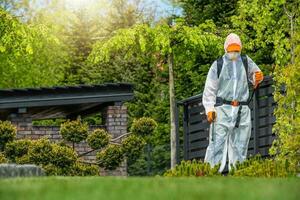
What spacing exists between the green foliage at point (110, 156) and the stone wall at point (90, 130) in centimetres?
63

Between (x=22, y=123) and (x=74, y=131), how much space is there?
1775mm


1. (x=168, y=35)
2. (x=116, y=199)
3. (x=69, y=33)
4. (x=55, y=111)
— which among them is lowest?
(x=116, y=199)

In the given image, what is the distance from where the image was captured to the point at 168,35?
23.2 meters

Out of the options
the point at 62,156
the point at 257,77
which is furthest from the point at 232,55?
the point at 62,156

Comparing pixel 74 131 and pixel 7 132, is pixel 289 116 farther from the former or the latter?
pixel 7 132

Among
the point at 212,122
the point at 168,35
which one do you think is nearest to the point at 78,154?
the point at 168,35

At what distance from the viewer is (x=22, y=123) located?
21.9 meters

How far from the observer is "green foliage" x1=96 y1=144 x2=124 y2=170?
69.7ft

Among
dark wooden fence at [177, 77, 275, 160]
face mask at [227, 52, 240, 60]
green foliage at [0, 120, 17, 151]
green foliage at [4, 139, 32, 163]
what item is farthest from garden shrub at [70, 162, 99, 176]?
face mask at [227, 52, 240, 60]

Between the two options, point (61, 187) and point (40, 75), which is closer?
point (61, 187)

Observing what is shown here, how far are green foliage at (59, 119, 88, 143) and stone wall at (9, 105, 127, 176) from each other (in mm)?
1174

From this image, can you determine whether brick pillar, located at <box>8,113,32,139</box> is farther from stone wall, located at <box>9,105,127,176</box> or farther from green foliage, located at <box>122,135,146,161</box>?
green foliage, located at <box>122,135,146,161</box>

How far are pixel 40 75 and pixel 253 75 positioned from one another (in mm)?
23186

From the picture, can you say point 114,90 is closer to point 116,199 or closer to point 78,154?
point 78,154
